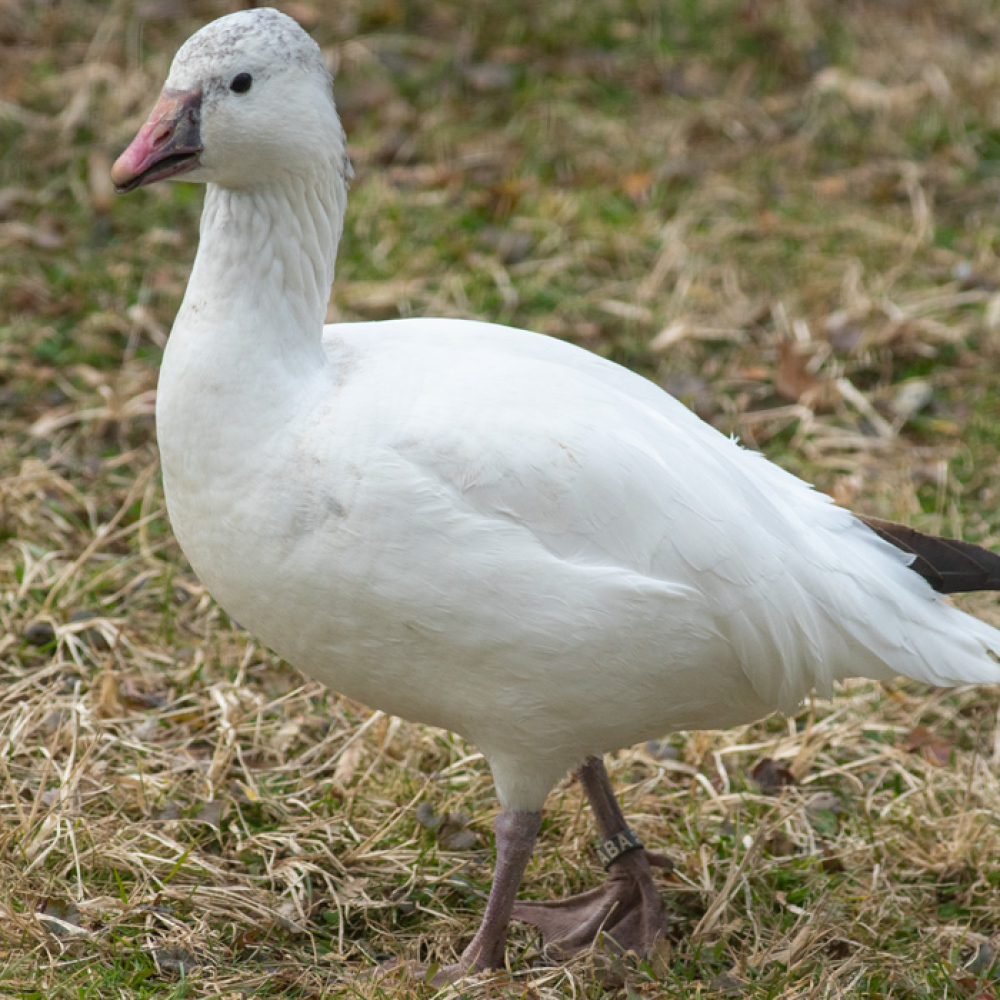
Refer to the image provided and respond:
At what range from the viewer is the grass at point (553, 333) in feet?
11.0

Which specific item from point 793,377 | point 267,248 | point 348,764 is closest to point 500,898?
point 348,764

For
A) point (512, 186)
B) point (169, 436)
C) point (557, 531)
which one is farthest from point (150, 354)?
point (557, 531)

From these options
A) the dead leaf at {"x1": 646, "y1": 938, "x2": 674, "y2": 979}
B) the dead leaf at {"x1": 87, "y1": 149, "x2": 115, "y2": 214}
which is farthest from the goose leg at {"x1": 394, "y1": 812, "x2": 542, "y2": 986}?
the dead leaf at {"x1": 87, "y1": 149, "x2": 115, "y2": 214}

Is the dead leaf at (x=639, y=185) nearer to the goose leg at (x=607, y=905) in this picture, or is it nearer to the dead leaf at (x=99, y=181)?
the dead leaf at (x=99, y=181)

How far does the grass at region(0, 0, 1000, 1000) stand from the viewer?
11.0 ft

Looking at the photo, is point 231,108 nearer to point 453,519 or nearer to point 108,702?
point 453,519

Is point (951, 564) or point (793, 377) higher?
point (951, 564)

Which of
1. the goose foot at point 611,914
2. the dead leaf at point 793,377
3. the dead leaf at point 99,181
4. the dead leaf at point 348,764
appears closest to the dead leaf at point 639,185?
the dead leaf at point 793,377

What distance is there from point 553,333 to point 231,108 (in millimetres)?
3156

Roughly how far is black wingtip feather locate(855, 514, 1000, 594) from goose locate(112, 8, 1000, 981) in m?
0.11

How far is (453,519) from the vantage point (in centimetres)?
278

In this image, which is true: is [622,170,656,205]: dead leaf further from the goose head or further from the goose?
the goose head

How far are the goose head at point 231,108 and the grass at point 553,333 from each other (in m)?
1.57

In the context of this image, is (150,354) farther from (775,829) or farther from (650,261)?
(775,829)
